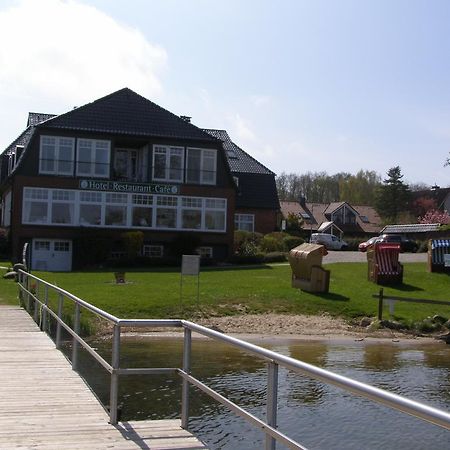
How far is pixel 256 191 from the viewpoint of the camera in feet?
190

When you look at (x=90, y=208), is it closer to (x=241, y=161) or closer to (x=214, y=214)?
(x=214, y=214)

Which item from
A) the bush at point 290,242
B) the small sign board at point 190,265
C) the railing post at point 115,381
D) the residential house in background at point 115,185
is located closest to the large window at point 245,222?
the bush at point 290,242

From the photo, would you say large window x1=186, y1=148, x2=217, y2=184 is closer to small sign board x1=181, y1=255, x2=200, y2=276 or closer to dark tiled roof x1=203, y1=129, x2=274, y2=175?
dark tiled roof x1=203, y1=129, x2=274, y2=175

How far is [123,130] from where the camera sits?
150ft

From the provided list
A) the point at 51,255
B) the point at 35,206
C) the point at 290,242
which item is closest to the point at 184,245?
the point at 51,255

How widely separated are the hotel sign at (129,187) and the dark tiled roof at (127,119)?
3.20 m

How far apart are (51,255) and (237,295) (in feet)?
65.9

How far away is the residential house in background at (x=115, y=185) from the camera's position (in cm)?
4372

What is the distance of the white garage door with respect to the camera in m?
43.9

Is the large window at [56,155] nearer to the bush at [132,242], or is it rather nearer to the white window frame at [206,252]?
the bush at [132,242]

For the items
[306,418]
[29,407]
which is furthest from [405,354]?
[29,407]

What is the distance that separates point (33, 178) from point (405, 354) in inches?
1160

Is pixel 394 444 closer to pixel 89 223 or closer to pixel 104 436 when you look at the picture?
pixel 104 436

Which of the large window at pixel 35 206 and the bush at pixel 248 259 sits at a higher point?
the large window at pixel 35 206
